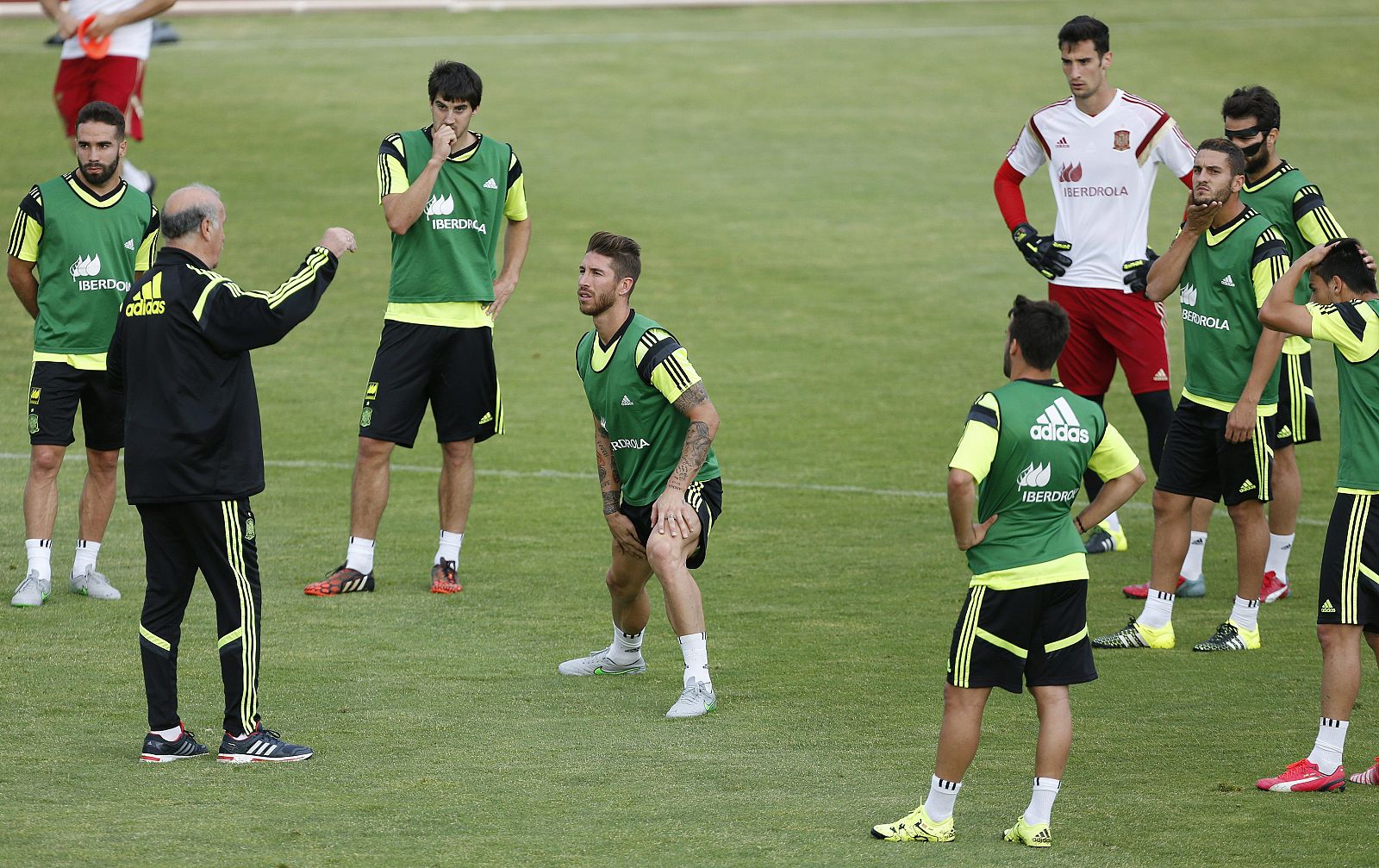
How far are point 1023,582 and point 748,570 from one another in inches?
166

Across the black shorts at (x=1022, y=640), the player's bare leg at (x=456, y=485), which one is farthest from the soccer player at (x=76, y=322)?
the black shorts at (x=1022, y=640)

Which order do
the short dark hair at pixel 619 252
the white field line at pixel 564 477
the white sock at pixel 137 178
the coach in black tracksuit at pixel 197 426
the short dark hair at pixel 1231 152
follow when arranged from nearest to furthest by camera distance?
the coach in black tracksuit at pixel 197 426, the short dark hair at pixel 619 252, the short dark hair at pixel 1231 152, the white field line at pixel 564 477, the white sock at pixel 137 178

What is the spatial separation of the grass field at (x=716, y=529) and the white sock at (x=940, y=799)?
5.9 inches

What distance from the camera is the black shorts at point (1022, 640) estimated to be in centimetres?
609

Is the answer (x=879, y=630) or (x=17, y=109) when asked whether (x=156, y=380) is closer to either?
(x=879, y=630)

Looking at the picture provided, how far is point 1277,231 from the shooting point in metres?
8.83

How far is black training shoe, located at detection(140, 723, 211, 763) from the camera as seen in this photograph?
681 cm

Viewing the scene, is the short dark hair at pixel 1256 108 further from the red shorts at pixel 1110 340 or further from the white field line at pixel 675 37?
the white field line at pixel 675 37

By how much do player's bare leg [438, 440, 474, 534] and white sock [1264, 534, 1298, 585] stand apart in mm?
4470

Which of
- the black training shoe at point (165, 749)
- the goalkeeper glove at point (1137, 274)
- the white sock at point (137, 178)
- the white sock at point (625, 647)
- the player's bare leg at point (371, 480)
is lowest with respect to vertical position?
the black training shoe at point (165, 749)

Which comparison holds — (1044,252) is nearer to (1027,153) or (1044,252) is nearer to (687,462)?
(1027,153)

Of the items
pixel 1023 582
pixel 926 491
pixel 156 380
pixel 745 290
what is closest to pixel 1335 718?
pixel 1023 582

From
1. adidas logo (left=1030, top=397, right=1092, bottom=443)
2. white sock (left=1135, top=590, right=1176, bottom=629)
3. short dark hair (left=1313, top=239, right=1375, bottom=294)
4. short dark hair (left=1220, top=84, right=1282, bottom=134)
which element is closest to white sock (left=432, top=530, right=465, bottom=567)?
white sock (left=1135, top=590, right=1176, bottom=629)

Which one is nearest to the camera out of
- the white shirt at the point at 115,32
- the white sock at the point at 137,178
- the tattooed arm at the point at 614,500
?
the tattooed arm at the point at 614,500
